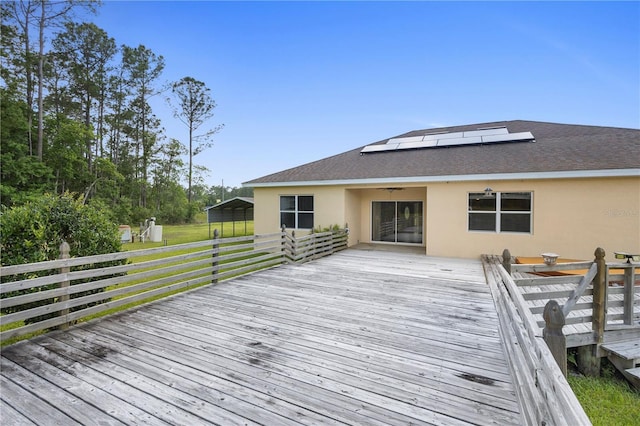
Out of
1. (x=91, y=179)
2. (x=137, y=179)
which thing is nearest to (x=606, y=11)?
(x=91, y=179)

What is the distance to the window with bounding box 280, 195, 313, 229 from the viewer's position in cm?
1237

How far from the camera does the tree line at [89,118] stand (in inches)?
704

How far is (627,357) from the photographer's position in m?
4.43

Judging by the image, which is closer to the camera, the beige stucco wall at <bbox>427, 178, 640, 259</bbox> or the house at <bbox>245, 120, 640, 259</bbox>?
the beige stucco wall at <bbox>427, 178, 640, 259</bbox>

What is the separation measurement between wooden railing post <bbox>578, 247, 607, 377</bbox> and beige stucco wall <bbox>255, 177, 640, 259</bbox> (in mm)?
4957

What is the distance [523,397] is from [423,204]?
1029 centimetres

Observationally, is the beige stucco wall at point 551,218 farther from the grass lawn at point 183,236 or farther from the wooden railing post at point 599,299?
the grass lawn at point 183,236

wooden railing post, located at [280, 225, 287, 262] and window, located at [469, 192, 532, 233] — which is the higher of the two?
window, located at [469, 192, 532, 233]

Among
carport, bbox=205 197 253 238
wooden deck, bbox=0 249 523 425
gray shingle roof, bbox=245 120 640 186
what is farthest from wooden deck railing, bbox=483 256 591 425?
carport, bbox=205 197 253 238

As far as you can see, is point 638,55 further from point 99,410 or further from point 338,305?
point 99,410

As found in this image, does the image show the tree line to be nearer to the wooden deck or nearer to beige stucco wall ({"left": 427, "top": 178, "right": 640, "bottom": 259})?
the wooden deck

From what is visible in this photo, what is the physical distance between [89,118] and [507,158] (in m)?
31.8

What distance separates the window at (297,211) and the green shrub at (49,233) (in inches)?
311

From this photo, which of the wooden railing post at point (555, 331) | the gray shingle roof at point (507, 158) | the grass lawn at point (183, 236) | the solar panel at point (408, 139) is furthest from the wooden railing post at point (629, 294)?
the grass lawn at point (183, 236)
